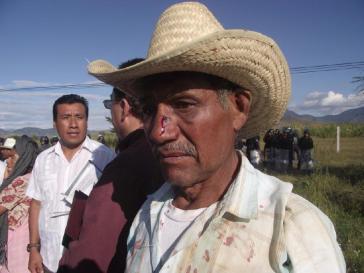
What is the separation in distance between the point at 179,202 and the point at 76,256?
0.63m

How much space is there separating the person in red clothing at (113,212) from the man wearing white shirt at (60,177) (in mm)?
1566

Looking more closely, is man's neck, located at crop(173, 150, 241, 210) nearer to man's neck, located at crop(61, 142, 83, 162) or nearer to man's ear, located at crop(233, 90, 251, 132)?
man's ear, located at crop(233, 90, 251, 132)

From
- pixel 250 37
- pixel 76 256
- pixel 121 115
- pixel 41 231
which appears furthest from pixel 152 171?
pixel 41 231

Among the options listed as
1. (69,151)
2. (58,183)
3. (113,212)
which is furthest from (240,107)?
(69,151)

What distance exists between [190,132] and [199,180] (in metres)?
0.22

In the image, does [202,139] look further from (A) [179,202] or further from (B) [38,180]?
(B) [38,180]

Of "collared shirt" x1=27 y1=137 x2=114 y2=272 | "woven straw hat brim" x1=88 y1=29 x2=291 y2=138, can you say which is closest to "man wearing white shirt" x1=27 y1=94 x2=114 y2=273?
"collared shirt" x1=27 y1=137 x2=114 y2=272

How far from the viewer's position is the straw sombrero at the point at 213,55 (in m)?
1.46

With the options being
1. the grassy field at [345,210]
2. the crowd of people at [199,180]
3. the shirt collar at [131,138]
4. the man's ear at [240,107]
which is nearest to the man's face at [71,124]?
the shirt collar at [131,138]

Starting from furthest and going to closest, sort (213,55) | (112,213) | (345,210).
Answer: (345,210) → (112,213) → (213,55)

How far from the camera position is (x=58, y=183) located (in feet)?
12.3

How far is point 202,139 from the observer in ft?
5.27

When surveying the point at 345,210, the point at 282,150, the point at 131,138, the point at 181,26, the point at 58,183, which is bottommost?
the point at 282,150

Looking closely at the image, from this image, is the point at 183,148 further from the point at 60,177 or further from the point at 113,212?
the point at 60,177
